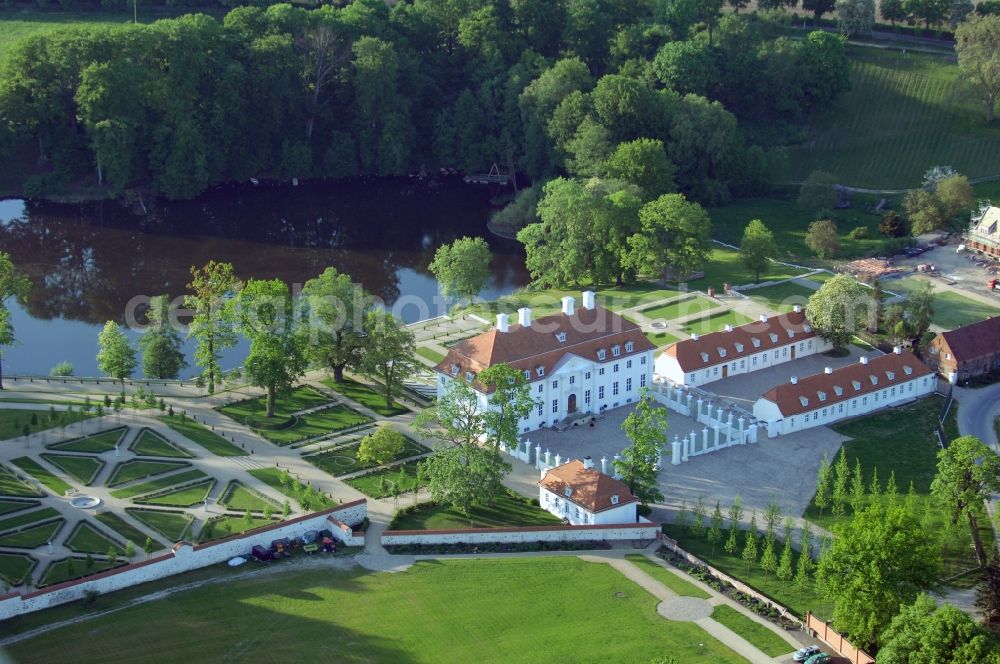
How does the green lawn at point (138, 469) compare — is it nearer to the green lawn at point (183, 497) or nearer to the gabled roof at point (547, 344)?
the green lawn at point (183, 497)

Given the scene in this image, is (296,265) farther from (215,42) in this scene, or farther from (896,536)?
(896,536)

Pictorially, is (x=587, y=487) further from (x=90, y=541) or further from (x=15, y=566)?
(x=15, y=566)

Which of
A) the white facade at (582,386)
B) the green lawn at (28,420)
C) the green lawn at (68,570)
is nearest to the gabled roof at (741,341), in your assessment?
the white facade at (582,386)

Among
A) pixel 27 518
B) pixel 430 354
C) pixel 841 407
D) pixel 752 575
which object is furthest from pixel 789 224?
pixel 27 518

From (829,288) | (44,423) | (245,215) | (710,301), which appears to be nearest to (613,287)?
(710,301)

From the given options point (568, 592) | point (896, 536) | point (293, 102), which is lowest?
point (568, 592)
